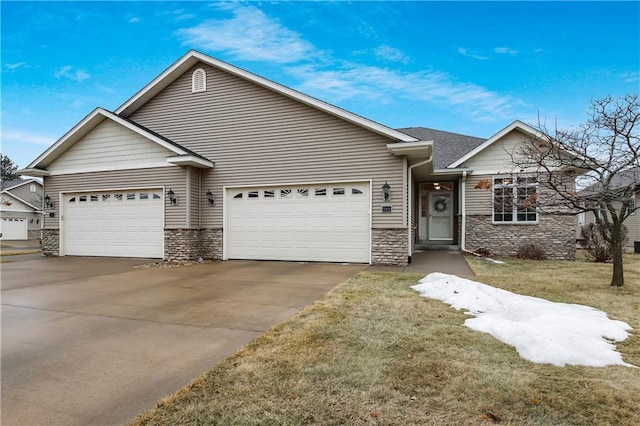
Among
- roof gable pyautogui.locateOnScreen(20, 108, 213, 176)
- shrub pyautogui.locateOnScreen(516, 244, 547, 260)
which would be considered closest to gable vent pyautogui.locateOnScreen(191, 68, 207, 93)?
roof gable pyautogui.locateOnScreen(20, 108, 213, 176)

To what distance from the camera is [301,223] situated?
10547mm

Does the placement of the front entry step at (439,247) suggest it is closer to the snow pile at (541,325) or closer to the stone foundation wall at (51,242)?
the snow pile at (541,325)

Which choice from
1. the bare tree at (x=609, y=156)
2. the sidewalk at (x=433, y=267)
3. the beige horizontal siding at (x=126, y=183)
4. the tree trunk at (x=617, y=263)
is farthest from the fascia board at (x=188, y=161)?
the tree trunk at (x=617, y=263)

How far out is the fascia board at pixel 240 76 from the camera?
9509mm

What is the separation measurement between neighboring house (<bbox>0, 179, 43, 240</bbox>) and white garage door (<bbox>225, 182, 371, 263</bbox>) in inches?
1108

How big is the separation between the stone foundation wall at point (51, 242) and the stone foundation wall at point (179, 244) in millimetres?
4868

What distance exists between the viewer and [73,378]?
2.85m

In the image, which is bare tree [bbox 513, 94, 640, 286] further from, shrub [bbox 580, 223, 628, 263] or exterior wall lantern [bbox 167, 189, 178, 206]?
exterior wall lantern [bbox 167, 189, 178, 206]

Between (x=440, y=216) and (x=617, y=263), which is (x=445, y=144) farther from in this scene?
(x=617, y=263)

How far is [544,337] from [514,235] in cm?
1006

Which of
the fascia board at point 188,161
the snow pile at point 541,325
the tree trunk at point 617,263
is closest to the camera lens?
the snow pile at point 541,325

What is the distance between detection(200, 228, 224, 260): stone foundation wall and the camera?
36.9ft

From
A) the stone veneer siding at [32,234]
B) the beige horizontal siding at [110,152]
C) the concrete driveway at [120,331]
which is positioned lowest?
the stone veneer siding at [32,234]

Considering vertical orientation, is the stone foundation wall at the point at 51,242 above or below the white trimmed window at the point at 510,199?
below
